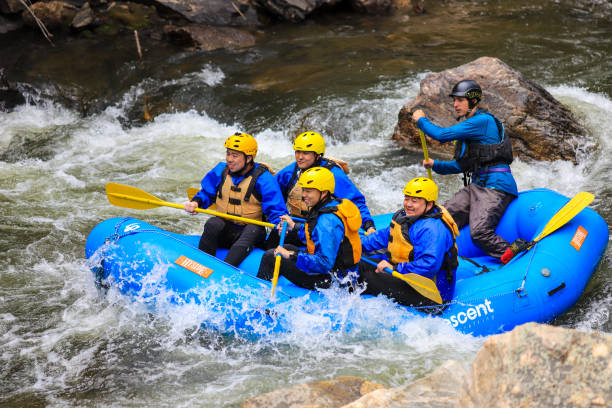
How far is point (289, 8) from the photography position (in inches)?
501

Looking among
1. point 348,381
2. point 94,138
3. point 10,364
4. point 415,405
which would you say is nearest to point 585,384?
point 415,405

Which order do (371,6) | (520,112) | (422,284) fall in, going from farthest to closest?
Result: (371,6), (520,112), (422,284)

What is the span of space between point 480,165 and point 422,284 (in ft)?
4.79

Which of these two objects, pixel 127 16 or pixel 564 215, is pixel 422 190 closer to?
pixel 564 215

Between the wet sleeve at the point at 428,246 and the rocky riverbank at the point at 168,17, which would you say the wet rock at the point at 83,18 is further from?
the wet sleeve at the point at 428,246

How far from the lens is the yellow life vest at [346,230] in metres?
3.93

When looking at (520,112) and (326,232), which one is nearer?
(326,232)

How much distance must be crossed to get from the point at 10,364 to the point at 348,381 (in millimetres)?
2454

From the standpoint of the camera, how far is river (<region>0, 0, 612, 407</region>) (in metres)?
4.07

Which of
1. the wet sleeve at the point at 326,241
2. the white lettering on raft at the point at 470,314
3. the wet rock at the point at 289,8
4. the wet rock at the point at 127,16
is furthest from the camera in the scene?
the wet rock at the point at 289,8

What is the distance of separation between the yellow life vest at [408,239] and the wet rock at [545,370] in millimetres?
1703

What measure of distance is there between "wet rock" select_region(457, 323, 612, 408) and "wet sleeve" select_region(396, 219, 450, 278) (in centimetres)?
157

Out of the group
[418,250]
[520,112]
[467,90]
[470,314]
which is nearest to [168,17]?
[520,112]

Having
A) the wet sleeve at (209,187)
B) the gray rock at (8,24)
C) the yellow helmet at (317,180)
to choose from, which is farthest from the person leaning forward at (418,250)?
the gray rock at (8,24)
